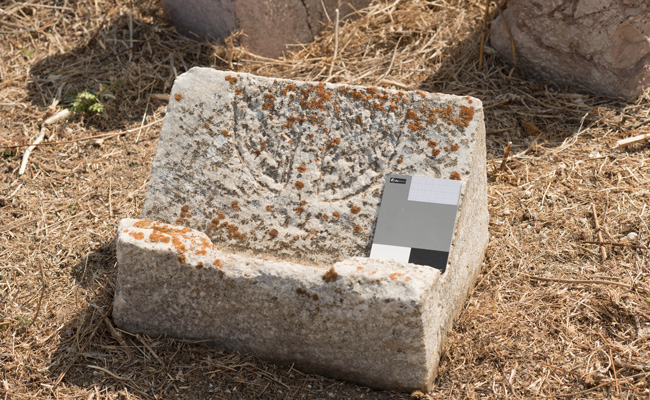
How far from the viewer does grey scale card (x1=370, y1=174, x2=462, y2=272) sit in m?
2.60

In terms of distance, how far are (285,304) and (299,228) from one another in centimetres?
35

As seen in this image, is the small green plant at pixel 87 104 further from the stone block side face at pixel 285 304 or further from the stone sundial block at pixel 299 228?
the stone block side face at pixel 285 304

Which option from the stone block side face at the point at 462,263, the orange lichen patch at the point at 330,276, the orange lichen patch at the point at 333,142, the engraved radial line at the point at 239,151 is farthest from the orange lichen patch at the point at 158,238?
the stone block side face at the point at 462,263

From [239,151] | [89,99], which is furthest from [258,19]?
[239,151]

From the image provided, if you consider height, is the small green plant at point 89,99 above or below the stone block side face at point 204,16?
below

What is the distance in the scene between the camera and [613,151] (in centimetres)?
375

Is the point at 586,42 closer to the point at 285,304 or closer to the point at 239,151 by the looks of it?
the point at 239,151

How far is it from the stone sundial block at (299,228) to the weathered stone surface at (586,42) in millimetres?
1694

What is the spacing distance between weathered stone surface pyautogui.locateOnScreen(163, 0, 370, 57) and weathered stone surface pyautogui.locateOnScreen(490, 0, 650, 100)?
132cm

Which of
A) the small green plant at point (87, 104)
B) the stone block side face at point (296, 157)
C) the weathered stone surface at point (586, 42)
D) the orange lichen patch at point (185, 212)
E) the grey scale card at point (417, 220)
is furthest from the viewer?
the small green plant at point (87, 104)

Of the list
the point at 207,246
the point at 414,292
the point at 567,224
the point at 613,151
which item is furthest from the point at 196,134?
the point at 613,151

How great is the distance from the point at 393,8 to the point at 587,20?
1.47m

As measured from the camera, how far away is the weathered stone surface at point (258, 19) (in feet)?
14.8

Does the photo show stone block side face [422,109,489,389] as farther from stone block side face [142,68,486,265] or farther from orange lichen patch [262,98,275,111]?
orange lichen patch [262,98,275,111]
